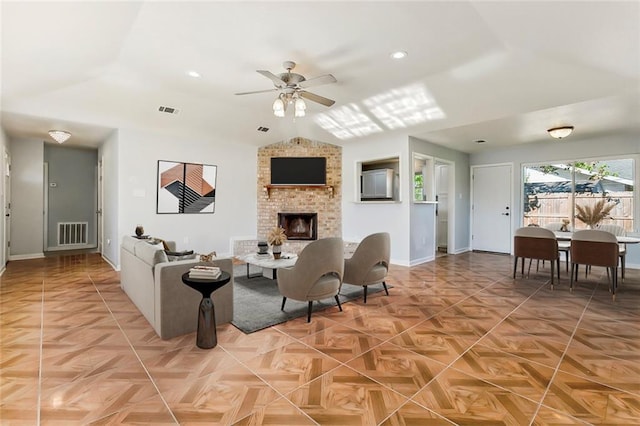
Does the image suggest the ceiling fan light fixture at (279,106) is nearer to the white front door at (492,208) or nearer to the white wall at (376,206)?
the white wall at (376,206)

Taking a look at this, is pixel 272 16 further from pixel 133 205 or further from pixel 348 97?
pixel 133 205

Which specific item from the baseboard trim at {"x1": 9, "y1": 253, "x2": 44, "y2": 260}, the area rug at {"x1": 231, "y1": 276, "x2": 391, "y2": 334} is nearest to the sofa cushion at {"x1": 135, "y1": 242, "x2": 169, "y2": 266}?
the area rug at {"x1": 231, "y1": 276, "x2": 391, "y2": 334}

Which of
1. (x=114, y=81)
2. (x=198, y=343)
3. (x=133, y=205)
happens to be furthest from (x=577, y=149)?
(x=133, y=205)

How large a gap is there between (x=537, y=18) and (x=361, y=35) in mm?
1419

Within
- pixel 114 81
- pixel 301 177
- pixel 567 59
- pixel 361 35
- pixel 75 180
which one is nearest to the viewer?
pixel 361 35

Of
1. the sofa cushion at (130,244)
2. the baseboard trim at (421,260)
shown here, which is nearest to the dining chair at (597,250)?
the baseboard trim at (421,260)

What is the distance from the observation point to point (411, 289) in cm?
422

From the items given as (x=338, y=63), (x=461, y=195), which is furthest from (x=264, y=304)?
(x=461, y=195)

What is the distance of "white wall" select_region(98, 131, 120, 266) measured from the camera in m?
5.40

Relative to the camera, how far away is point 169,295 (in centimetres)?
265

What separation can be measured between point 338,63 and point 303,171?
3.44 metres

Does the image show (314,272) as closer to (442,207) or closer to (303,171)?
(303,171)

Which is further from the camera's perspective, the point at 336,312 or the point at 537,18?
the point at 336,312

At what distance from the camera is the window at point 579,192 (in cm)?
568
